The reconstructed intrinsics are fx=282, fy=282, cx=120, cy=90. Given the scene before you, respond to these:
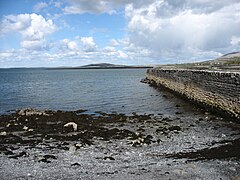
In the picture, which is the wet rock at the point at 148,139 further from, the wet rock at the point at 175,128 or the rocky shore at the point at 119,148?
the wet rock at the point at 175,128

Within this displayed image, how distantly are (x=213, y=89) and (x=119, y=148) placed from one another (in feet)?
40.2

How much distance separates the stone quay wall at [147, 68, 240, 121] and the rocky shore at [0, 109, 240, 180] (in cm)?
121

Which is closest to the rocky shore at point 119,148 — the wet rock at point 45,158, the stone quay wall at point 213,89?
the wet rock at point 45,158

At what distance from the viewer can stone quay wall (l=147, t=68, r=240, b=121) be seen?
1811 cm

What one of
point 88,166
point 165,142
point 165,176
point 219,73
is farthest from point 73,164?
point 219,73

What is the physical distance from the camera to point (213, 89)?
22.2m

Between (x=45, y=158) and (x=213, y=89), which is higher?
(x=213, y=89)

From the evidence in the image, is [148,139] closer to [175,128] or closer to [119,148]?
[119,148]

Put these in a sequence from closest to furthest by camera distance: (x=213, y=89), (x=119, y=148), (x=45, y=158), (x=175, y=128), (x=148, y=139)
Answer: (x=45, y=158)
(x=119, y=148)
(x=148, y=139)
(x=175, y=128)
(x=213, y=89)

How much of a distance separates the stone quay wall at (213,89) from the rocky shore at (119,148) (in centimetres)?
121

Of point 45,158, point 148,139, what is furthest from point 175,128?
point 45,158

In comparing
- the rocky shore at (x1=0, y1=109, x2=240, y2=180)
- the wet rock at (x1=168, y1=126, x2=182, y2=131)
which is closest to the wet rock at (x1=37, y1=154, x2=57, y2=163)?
the rocky shore at (x1=0, y1=109, x2=240, y2=180)

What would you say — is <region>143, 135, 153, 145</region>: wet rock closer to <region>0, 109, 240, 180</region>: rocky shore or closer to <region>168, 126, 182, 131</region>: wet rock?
<region>0, 109, 240, 180</region>: rocky shore

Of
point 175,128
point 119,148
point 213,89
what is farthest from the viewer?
point 213,89
